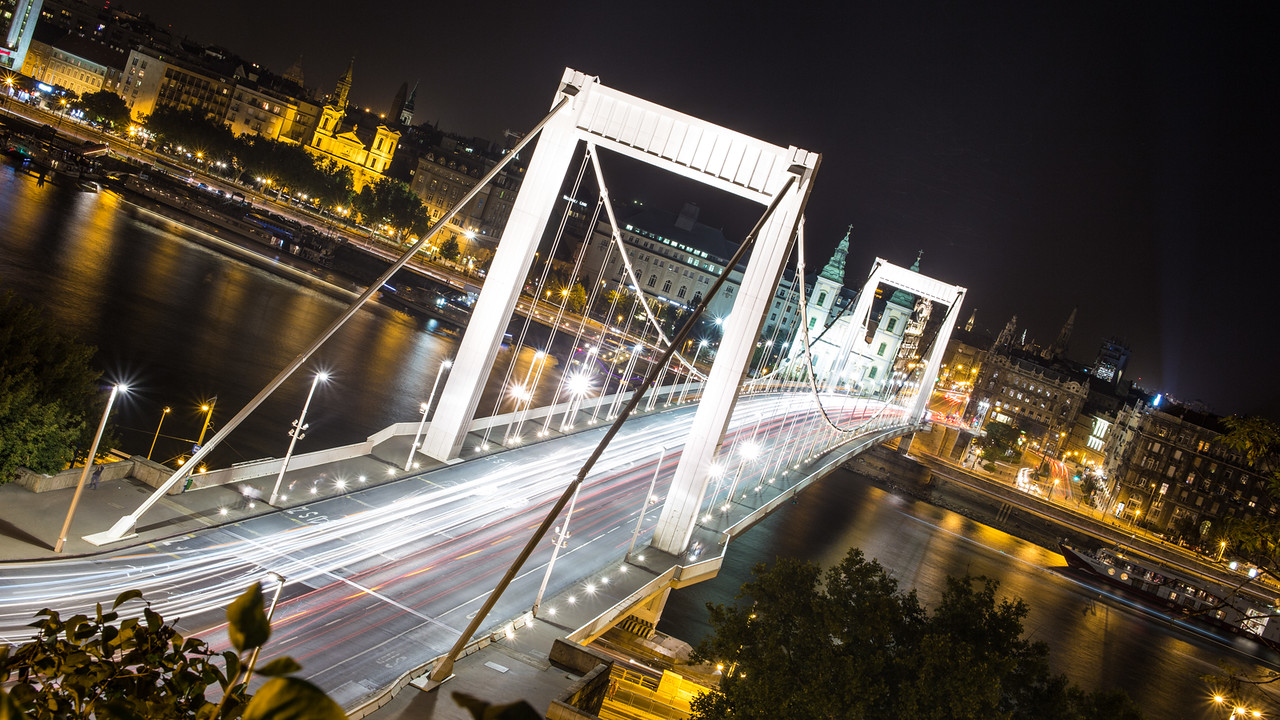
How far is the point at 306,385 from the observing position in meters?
40.7

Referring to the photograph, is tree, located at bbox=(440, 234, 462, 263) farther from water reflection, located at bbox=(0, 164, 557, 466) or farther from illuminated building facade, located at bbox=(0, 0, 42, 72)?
illuminated building facade, located at bbox=(0, 0, 42, 72)

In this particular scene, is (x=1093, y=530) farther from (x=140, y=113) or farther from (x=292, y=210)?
(x=140, y=113)

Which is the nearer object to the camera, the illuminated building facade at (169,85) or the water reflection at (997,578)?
the water reflection at (997,578)

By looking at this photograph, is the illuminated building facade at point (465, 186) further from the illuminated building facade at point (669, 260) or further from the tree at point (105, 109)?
the tree at point (105, 109)

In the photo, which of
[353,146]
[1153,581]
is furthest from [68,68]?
[1153,581]

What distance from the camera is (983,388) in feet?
408

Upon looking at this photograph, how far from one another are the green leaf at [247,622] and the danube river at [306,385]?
28828 millimetres

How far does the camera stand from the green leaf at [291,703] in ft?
3.91

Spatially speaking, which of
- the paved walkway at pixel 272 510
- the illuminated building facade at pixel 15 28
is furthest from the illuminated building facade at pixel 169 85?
the paved walkway at pixel 272 510

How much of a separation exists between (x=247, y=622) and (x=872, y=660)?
14.2m

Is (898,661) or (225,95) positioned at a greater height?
(225,95)

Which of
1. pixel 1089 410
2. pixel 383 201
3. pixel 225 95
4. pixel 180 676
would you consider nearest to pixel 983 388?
pixel 1089 410

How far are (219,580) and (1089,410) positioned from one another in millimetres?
122253

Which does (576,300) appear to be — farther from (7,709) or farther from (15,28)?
(7,709)
